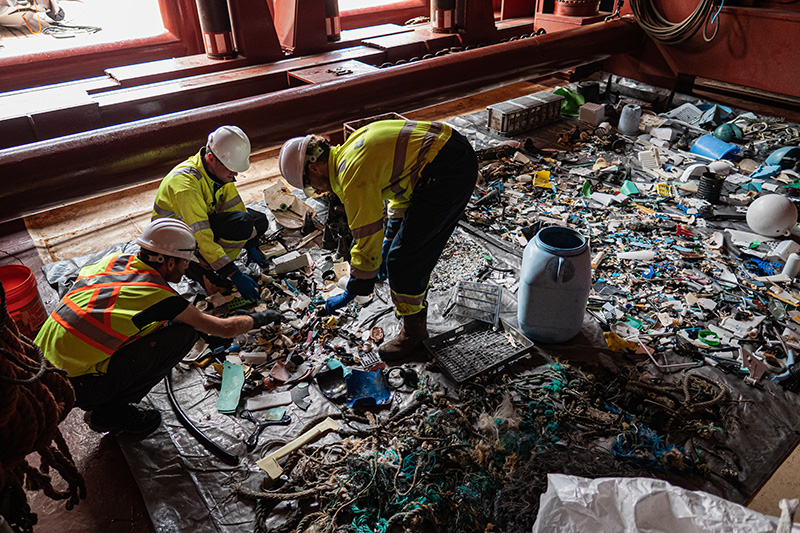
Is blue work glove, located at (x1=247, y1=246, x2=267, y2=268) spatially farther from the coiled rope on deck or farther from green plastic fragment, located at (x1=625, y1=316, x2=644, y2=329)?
green plastic fragment, located at (x1=625, y1=316, x2=644, y2=329)

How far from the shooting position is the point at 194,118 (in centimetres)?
387

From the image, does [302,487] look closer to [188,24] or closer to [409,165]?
[409,165]

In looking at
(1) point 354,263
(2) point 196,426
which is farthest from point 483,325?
(2) point 196,426

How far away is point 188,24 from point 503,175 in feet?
13.5

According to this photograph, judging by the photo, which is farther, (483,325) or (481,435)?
(483,325)

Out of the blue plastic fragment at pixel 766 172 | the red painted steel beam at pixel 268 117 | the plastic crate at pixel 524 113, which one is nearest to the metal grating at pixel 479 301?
the red painted steel beam at pixel 268 117

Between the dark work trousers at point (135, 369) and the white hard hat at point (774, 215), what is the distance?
4034mm

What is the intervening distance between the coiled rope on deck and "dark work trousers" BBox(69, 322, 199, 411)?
1.06 meters

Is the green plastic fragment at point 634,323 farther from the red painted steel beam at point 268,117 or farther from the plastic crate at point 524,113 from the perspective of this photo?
the plastic crate at point 524,113

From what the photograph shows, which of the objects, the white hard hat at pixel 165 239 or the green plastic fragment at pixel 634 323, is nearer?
the white hard hat at pixel 165 239

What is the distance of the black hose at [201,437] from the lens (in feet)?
8.14

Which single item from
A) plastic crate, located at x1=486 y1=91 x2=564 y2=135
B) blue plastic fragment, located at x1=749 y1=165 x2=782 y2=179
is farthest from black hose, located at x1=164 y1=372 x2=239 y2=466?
blue plastic fragment, located at x1=749 y1=165 x2=782 y2=179

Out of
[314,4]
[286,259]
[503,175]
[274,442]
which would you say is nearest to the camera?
[274,442]

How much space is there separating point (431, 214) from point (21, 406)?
199cm
